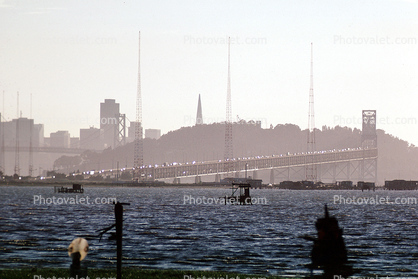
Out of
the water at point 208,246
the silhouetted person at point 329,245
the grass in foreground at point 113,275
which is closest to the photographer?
the silhouetted person at point 329,245

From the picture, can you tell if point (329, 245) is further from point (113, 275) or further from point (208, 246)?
point (208, 246)

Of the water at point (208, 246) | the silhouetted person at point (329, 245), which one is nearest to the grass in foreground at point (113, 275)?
the water at point (208, 246)

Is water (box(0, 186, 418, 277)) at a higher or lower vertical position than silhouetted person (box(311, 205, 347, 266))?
lower

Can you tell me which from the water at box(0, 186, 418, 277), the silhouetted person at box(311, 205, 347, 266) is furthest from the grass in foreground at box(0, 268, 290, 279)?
the silhouetted person at box(311, 205, 347, 266)

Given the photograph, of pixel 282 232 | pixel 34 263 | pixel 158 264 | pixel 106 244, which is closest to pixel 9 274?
pixel 34 263

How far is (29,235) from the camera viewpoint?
179 feet

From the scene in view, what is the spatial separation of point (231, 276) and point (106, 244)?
780 inches

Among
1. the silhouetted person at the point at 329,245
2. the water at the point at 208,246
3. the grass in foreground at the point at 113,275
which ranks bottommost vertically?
the water at the point at 208,246

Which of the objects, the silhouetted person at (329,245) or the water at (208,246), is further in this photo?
the water at (208,246)

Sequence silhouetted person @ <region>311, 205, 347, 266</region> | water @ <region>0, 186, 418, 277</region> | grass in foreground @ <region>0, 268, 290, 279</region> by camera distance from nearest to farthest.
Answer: silhouetted person @ <region>311, 205, 347, 266</region>, grass in foreground @ <region>0, 268, 290, 279</region>, water @ <region>0, 186, 418, 277</region>

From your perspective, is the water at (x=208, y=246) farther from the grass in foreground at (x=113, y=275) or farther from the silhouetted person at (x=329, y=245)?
the silhouetted person at (x=329, y=245)

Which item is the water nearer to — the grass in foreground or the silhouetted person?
the grass in foreground

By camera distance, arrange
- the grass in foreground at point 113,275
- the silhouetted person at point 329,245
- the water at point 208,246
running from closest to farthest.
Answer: the silhouetted person at point 329,245
the grass in foreground at point 113,275
the water at point 208,246

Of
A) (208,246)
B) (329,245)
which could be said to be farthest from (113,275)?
(208,246)
